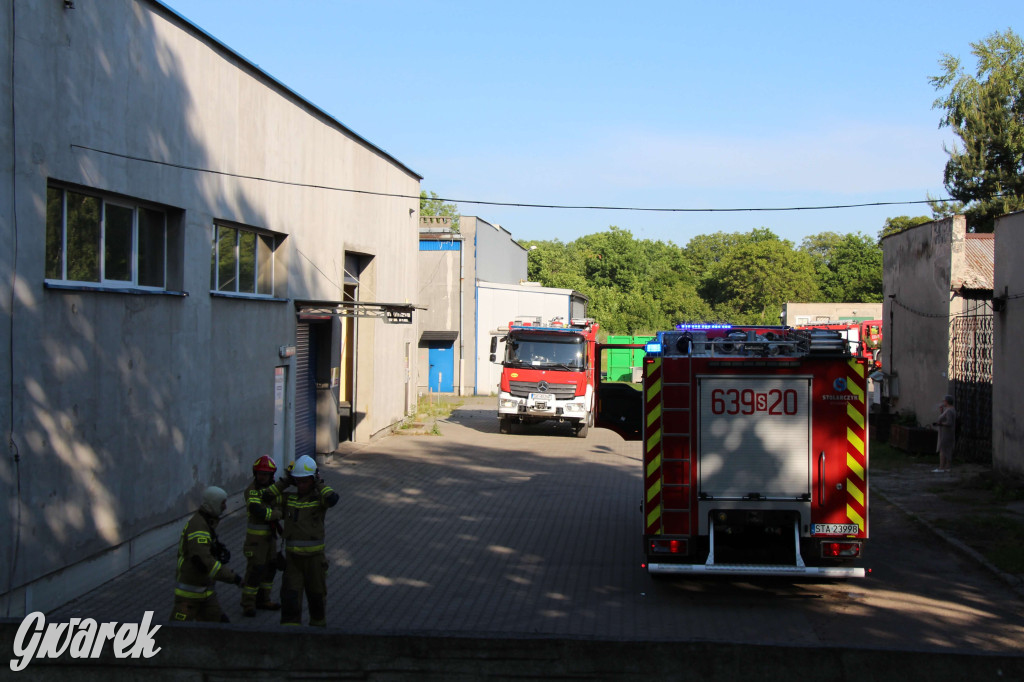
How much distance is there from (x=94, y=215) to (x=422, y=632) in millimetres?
6421

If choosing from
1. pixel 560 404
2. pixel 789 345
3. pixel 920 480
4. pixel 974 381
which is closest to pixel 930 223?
pixel 974 381

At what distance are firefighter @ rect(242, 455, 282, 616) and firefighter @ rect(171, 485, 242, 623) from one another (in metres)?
0.95

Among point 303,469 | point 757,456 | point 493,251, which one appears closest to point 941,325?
point 757,456

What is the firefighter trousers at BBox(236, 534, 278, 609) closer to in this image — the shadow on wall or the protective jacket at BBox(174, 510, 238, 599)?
the protective jacket at BBox(174, 510, 238, 599)

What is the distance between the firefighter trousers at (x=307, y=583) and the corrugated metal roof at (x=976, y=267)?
52.3ft

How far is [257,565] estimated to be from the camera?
8094 mm

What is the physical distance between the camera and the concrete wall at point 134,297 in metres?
7.89

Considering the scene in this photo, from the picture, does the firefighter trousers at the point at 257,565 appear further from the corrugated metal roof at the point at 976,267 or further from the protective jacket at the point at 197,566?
the corrugated metal roof at the point at 976,267

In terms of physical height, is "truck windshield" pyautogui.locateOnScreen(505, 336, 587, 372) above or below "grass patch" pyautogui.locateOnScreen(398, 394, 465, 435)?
above

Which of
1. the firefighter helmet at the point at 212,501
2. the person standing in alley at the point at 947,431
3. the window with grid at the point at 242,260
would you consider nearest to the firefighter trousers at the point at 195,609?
the firefighter helmet at the point at 212,501

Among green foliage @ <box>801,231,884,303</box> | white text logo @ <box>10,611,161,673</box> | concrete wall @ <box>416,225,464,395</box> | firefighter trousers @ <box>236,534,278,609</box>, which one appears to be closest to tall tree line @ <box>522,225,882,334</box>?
green foliage @ <box>801,231,884,303</box>

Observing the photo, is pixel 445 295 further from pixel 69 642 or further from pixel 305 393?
pixel 69 642

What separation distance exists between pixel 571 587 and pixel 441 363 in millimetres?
28445

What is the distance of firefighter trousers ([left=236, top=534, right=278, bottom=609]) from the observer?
8.01 m
